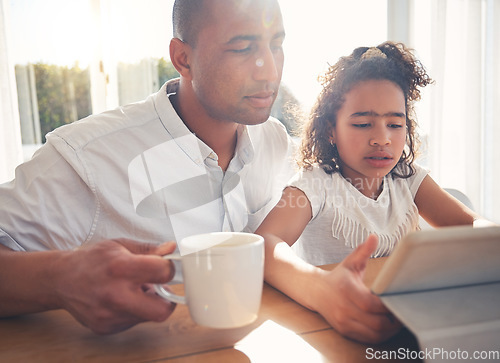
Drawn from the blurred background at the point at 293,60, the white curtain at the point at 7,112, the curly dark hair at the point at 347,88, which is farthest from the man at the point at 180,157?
the white curtain at the point at 7,112

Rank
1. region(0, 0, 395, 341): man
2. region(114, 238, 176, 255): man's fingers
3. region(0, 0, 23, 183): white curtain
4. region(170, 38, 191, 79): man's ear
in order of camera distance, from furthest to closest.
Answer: region(0, 0, 23, 183): white curtain < region(170, 38, 191, 79): man's ear < region(0, 0, 395, 341): man < region(114, 238, 176, 255): man's fingers

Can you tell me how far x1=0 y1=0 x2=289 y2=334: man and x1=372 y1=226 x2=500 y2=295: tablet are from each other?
623 millimetres

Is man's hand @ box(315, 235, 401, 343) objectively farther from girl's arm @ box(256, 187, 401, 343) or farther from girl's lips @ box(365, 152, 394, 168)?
girl's lips @ box(365, 152, 394, 168)

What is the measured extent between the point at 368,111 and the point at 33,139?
6.63ft

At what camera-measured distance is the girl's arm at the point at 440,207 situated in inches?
43.8

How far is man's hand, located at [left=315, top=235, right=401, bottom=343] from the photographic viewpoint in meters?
0.49

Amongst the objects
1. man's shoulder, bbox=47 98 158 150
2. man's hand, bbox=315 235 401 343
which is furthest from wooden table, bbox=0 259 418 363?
man's shoulder, bbox=47 98 158 150

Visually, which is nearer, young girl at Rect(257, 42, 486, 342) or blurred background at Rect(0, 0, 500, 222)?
young girl at Rect(257, 42, 486, 342)

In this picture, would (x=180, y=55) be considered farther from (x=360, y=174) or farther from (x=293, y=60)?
(x=293, y=60)

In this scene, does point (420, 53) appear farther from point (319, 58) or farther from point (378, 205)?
point (378, 205)

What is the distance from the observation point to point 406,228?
46.3 inches

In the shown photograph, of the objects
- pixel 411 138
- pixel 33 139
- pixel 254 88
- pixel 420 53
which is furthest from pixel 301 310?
pixel 420 53

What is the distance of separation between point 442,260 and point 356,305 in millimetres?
123

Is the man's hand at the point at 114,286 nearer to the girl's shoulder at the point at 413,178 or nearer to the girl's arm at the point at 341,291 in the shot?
the girl's arm at the point at 341,291
